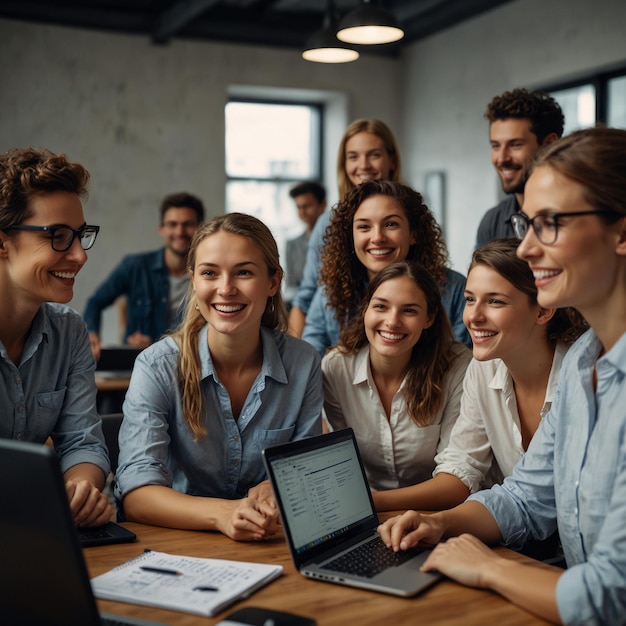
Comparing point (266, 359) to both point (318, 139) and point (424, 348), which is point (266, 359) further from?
point (318, 139)

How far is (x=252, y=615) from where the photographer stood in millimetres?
1368

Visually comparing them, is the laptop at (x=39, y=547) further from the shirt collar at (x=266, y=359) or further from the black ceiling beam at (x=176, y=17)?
the black ceiling beam at (x=176, y=17)

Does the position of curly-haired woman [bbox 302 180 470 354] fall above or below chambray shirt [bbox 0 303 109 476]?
above

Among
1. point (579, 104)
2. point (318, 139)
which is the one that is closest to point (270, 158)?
point (318, 139)

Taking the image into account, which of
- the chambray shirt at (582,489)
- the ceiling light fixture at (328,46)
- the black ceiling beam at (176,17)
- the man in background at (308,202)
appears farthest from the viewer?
the man in background at (308,202)

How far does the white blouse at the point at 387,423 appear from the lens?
2502 millimetres

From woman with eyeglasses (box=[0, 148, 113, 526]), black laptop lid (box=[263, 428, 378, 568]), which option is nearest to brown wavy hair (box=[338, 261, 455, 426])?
black laptop lid (box=[263, 428, 378, 568])

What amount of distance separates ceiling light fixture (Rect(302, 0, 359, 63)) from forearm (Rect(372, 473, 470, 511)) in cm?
296

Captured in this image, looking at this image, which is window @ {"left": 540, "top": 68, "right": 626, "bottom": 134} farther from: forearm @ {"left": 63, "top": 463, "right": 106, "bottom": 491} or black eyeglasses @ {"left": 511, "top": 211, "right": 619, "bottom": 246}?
forearm @ {"left": 63, "top": 463, "right": 106, "bottom": 491}

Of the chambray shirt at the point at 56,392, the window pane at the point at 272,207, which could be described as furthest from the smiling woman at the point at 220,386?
the window pane at the point at 272,207

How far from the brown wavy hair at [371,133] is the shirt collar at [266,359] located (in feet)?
4.94

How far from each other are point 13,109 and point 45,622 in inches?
245

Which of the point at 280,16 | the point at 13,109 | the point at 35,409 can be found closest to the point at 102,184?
the point at 13,109

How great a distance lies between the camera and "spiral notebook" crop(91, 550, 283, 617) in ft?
4.72
